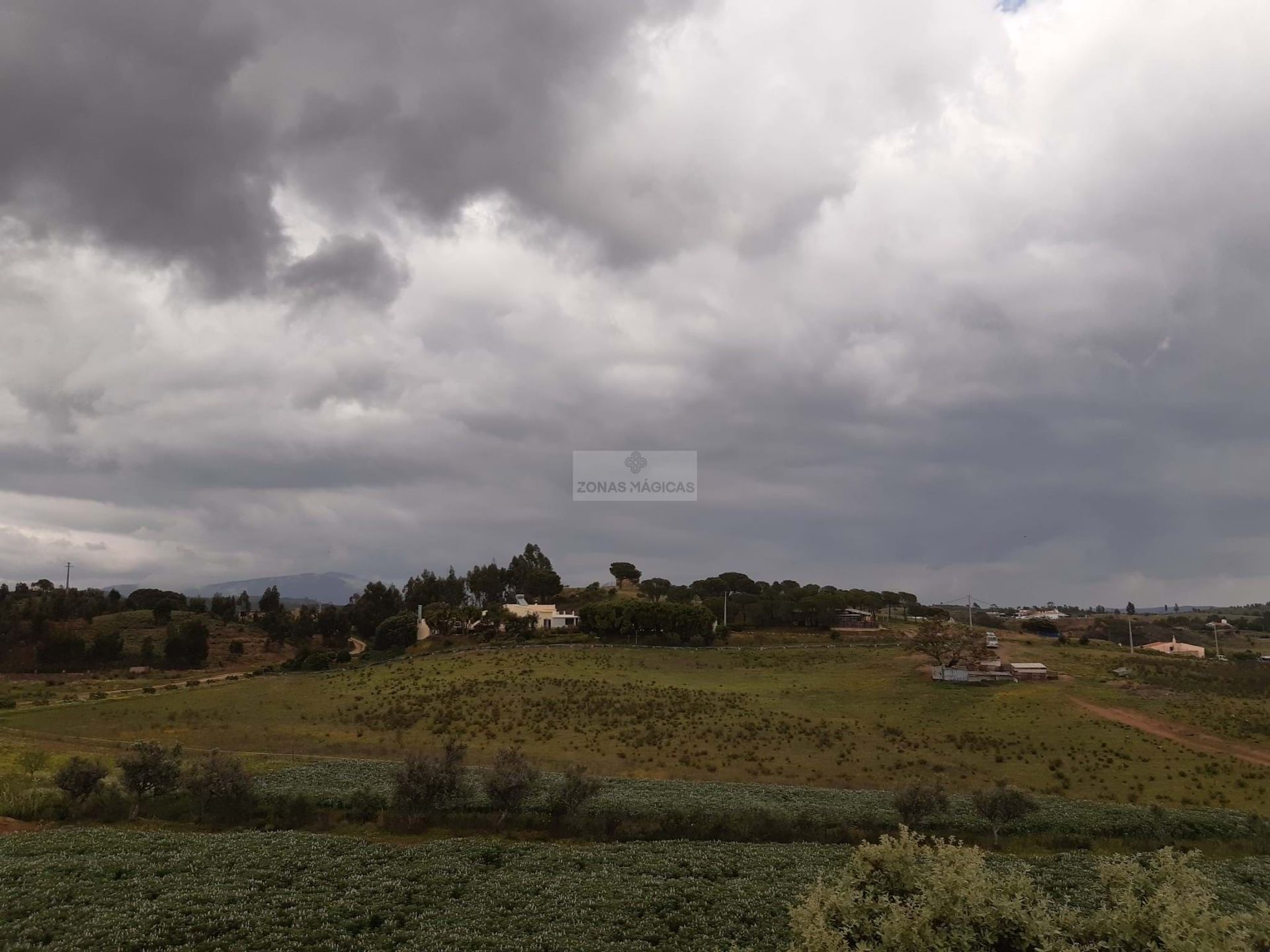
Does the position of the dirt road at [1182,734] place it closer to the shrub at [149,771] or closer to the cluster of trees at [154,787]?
the cluster of trees at [154,787]

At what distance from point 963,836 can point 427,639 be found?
94.4 m

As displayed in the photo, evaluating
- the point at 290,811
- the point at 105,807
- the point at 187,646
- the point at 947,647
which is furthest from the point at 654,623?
the point at 105,807

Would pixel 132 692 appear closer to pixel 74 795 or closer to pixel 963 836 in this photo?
pixel 74 795

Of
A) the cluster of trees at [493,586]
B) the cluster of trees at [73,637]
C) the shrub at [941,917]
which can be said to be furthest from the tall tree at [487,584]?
the shrub at [941,917]

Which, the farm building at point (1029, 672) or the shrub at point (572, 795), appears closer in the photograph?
the shrub at point (572, 795)

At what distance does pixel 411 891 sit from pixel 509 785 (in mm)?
8217

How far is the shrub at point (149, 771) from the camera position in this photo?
3231cm

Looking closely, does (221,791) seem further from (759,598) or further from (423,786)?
(759,598)

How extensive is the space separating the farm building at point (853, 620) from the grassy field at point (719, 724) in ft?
133

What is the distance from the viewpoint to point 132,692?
2923 inches

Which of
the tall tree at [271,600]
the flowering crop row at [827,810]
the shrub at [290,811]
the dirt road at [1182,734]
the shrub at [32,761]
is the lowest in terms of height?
the dirt road at [1182,734]

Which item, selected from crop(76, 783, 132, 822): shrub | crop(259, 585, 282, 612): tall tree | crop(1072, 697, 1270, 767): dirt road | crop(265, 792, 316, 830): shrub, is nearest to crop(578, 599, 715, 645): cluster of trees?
crop(1072, 697, 1270, 767): dirt road

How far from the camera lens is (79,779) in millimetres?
31484

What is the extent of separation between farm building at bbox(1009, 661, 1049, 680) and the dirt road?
11.0 m
